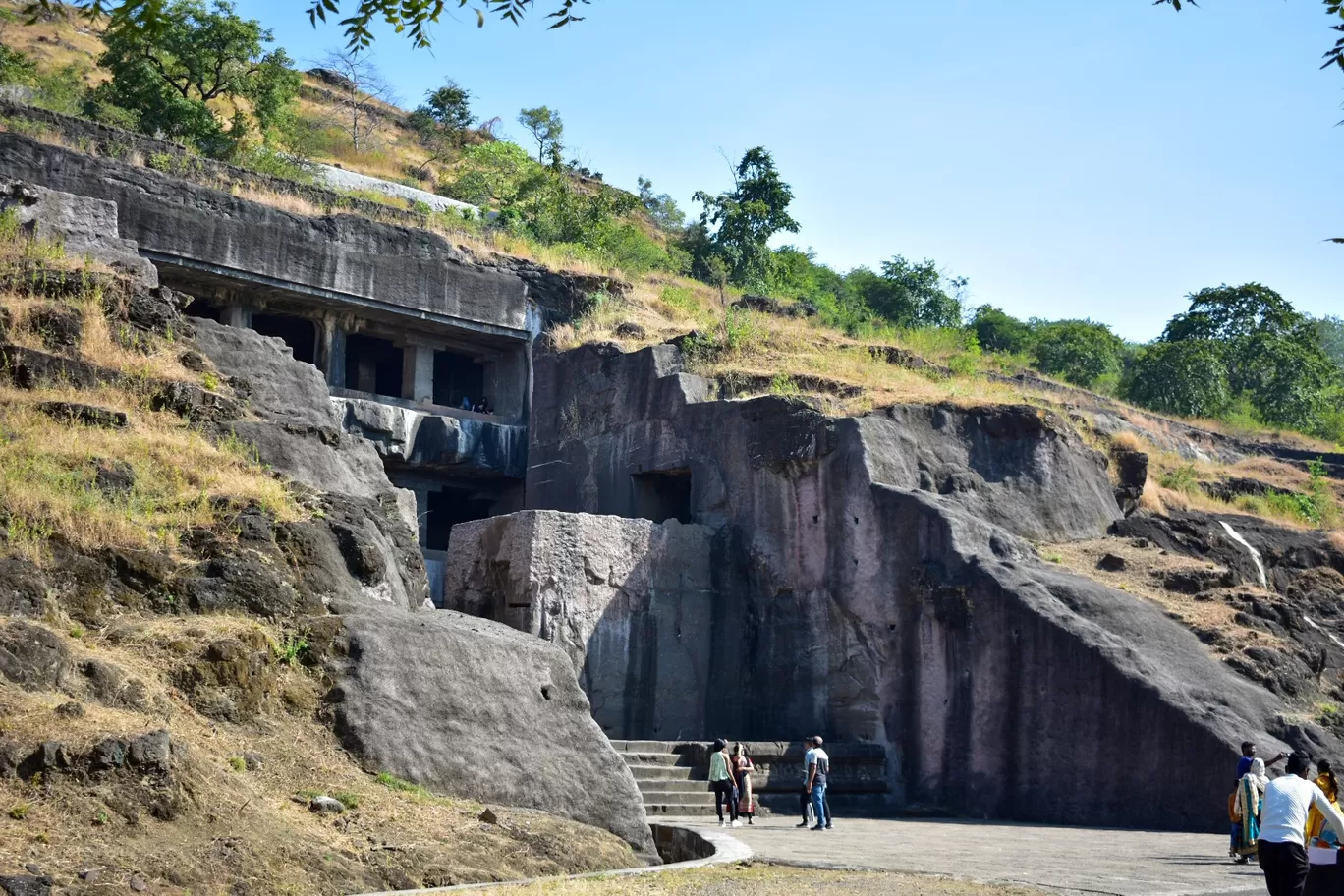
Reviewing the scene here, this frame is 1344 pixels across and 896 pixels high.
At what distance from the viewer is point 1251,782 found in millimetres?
10781

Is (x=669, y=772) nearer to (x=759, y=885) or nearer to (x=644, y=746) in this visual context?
(x=644, y=746)

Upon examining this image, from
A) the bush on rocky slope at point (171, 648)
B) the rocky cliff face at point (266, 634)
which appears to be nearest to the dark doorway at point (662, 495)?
the rocky cliff face at point (266, 634)

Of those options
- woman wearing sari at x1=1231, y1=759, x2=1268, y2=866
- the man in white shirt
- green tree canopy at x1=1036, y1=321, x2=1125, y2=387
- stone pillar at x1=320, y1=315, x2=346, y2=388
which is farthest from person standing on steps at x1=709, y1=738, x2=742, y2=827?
green tree canopy at x1=1036, y1=321, x2=1125, y2=387

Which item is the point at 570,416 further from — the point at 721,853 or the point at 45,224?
the point at 721,853

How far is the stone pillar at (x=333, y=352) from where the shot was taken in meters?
20.6

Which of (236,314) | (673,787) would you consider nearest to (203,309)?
(236,314)

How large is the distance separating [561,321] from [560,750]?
1375cm

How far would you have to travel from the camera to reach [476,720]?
31.1 feet

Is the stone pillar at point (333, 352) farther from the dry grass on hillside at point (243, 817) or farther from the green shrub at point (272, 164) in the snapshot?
the dry grass on hillside at point (243, 817)

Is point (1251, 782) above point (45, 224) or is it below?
below

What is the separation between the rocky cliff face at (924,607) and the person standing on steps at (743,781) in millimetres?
2506

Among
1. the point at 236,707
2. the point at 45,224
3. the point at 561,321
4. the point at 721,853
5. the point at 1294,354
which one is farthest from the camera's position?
the point at 1294,354

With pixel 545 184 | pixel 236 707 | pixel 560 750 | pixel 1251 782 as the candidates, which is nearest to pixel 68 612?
pixel 236 707

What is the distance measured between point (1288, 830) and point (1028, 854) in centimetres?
419
